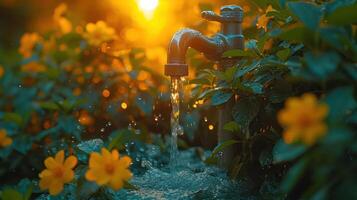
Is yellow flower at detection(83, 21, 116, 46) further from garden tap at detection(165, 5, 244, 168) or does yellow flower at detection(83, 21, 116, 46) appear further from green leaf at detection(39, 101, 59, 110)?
garden tap at detection(165, 5, 244, 168)

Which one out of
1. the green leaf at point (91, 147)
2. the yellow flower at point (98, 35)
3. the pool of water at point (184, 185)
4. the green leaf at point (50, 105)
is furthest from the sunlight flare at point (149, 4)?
the green leaf at point (91, 147)

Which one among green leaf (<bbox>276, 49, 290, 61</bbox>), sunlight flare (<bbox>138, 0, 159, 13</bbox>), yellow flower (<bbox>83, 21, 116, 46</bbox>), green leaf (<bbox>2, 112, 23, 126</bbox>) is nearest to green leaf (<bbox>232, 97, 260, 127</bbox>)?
green leaf (<bbox>276, 49, 290, 61</bbox>)

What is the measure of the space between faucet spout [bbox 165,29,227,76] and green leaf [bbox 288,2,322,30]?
0.62 meters

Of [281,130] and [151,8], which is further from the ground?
[151,8]

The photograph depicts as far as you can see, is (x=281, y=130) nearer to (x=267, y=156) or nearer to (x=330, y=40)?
(x=267, y=156)

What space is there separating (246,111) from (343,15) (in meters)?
0.55

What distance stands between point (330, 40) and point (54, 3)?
562 cm

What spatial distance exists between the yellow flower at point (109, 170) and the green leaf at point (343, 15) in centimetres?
54

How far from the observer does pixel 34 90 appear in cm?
277

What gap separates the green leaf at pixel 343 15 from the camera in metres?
1.02

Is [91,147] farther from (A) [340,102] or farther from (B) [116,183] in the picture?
(A) [340,102]

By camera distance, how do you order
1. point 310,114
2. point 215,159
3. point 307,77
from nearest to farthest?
point 310,114 < point 307,77 < point 215,159

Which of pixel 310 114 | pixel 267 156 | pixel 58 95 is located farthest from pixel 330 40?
pixel 58 95

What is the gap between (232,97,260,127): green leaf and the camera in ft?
5.03
